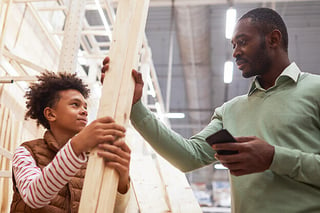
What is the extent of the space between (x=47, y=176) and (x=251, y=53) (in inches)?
38.8

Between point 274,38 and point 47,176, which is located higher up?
point 274,38

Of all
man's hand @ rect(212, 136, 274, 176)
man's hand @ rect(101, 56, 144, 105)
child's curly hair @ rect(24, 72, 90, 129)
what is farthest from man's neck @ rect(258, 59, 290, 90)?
child's curly hair @ rect(24, 72, 90, 129)

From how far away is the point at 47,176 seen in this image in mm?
1422

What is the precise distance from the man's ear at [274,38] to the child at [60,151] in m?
0.87

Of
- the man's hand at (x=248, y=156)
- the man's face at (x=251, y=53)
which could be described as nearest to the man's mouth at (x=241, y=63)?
the man's face at (x=251, y=53)

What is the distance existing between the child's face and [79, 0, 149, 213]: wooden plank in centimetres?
73

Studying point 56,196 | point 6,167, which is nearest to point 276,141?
point 56,196

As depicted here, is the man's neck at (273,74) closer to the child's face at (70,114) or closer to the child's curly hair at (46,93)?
the child's face at (70,114)

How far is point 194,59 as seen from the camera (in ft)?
29.5

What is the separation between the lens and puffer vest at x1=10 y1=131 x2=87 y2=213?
1.65 m

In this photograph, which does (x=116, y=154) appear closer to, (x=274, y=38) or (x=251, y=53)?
(x=251, y=53)

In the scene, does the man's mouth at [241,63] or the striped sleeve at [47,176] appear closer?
the striped sleeve at [47,176]

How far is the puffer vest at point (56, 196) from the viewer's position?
1654 millimetres

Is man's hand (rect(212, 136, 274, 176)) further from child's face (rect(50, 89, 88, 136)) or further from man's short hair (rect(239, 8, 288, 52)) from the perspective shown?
child's face (rect(50, 89, 88, 136))
